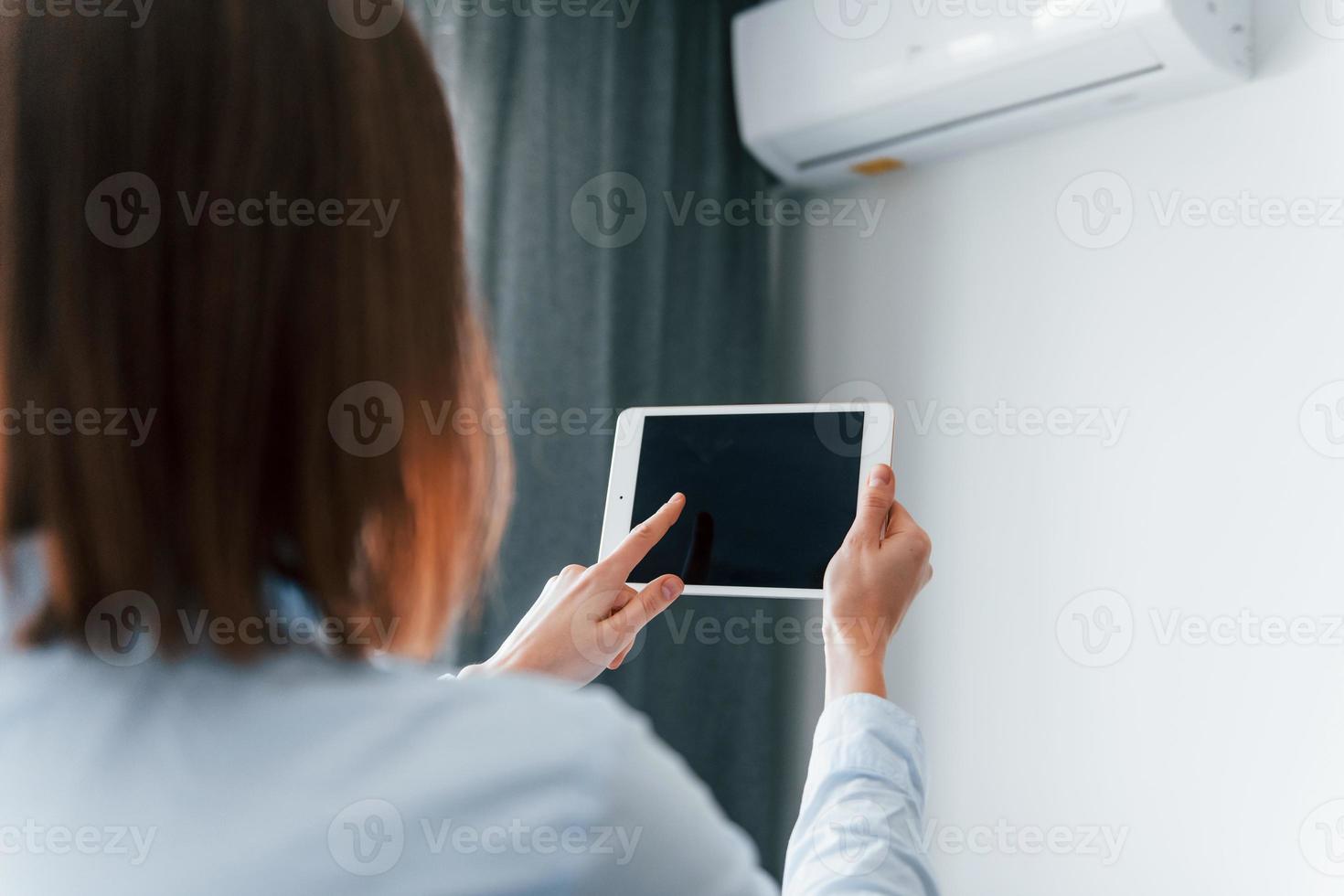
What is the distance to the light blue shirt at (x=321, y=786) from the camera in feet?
1.14

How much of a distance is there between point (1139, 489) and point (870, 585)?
808 mm

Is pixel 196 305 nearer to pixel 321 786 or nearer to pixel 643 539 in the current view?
pixel 321 786

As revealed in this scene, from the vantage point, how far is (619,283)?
1.67 metres

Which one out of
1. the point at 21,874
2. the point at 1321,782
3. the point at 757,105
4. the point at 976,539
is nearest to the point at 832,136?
the point at 757,105

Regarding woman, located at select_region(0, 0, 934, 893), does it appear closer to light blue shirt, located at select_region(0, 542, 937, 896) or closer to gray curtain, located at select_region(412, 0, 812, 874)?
light blue shirt, located at select_region(0, 542, 937, 896)

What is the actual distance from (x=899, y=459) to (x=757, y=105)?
0.59 metres

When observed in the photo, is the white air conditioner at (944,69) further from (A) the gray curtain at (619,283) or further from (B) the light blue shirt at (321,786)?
(B) the light blue shirt at (321,786)

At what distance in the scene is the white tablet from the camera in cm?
96

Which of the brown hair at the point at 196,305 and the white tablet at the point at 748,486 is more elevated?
the brown hair at the point at 196,305

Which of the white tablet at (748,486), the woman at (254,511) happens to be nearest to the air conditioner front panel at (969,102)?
the white tablet at (748,486)

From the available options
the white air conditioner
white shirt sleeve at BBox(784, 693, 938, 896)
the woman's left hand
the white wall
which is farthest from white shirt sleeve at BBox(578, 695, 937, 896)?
the white air conditioner

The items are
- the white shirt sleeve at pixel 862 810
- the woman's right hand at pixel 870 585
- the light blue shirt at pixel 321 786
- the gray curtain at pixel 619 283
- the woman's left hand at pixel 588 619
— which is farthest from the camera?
the gray curtain at pixel 619 283

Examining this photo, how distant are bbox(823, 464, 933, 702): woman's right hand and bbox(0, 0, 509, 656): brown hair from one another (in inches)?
13.9

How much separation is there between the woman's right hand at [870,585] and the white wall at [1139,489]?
0.70 metres
